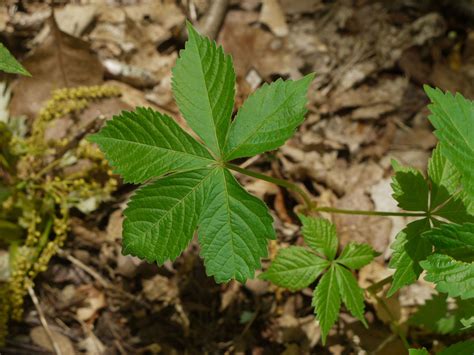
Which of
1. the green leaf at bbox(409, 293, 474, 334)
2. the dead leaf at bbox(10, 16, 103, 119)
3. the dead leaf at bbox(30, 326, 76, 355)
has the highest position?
the dead leaf at bbox(10, 16, 103, 119)

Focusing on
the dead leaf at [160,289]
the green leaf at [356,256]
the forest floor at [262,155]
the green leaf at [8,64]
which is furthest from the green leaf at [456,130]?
the dead leaf at [160,289]

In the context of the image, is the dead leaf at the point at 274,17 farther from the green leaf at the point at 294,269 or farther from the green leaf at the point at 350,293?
the green leaf at the point at 350,293

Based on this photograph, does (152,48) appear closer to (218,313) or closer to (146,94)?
(146,94)

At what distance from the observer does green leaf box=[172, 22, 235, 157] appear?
1649 millimetres

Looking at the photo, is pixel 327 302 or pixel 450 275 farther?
pixel 327 302

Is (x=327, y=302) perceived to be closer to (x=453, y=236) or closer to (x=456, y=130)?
(x=453, y=236)

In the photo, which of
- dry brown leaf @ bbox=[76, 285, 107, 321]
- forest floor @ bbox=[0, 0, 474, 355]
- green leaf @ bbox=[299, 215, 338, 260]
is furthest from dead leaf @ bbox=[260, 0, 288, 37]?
dry brown leaf @ bbox=[76, 285, 107, 321]

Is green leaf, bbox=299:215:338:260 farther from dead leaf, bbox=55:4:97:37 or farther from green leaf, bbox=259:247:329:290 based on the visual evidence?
dead leaf, bbox=55:4:97:37

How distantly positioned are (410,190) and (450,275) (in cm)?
41

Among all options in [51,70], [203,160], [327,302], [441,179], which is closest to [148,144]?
[203,160]

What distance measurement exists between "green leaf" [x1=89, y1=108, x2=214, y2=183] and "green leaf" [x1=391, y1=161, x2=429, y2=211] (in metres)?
0.72

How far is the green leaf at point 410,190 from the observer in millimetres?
1680

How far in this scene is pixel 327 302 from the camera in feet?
5.76

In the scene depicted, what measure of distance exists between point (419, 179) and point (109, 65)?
2094 millimetres
